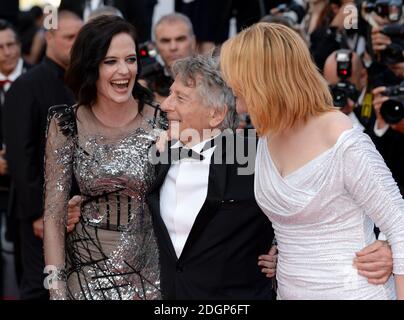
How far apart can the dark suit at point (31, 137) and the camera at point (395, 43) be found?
5.71ft

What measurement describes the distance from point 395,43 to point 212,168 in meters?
2.00

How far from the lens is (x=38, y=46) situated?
7.27m

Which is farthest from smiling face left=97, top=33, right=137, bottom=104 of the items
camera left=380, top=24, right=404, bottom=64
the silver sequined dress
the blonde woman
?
camera left=380, top=24, right=404, bottom=64

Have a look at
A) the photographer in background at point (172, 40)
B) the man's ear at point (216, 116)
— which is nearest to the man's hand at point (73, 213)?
the man's ear at point (216, 116)

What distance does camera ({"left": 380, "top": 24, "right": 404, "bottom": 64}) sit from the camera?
4473 millimetres

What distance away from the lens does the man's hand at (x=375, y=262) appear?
2.41 metres

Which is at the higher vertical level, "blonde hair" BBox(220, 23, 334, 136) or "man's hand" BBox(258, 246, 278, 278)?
"blonde hair" BBox(220, 23, 334, 136)

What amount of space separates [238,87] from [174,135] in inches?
23.9

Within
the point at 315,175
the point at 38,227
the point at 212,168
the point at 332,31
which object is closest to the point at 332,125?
the point at 315,175

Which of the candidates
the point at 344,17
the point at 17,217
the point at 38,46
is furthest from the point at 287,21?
the point at 38,46

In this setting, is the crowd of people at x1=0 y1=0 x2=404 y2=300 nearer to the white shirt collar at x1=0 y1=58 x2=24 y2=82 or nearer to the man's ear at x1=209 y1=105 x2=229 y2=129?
the man's ear at x1=209 y1=105 x2=229 y2=129

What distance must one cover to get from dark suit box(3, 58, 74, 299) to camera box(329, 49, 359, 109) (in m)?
1.44
